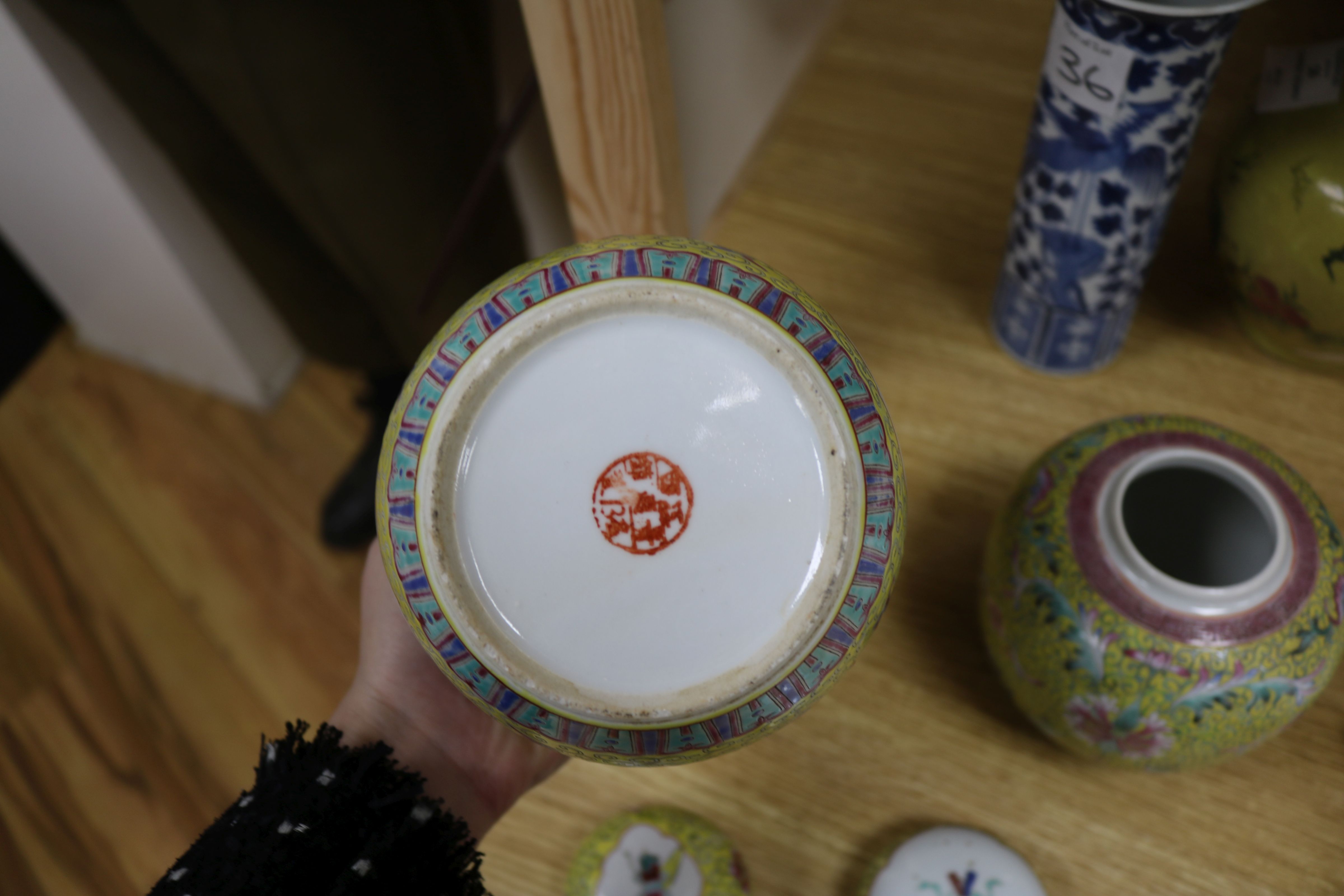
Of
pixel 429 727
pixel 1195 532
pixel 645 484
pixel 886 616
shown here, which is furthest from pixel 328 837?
pixel 1195 532

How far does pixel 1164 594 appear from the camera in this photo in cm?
43

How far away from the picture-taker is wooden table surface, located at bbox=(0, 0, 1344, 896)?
0.53 metres

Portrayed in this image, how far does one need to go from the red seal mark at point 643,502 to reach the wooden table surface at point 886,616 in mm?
223

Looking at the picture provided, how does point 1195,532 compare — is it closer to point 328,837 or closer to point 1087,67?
point 1087,67

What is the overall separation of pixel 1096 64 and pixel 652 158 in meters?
0.24

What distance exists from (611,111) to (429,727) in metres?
0.36

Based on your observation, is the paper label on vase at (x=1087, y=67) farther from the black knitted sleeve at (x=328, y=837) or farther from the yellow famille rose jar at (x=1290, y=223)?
the black knitted sleeve at (x=328, y=837)

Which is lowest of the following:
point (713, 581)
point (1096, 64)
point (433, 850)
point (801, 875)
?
point (801, 875)

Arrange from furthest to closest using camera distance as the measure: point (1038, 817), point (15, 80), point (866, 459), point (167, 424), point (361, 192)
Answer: point (167, 424), point (15, 80), point (361, 192), point (1038, 817), point (866, 459)

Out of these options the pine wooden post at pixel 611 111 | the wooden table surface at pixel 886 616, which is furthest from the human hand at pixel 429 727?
the pine wooden post at pixel 611 111

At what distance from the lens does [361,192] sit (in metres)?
0.92

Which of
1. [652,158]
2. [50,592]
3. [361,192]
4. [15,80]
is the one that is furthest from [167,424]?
[652,158]

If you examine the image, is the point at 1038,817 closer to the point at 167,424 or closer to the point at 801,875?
the point at 801,875

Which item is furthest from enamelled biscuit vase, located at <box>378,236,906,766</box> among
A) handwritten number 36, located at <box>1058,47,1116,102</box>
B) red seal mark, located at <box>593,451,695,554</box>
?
handwritten number 36, located at <box>1058,47,1116,102</box>
